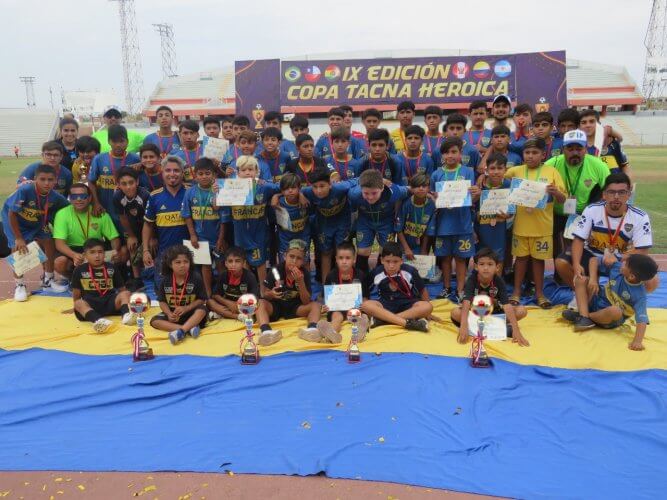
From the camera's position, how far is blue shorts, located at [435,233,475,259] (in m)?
5.49

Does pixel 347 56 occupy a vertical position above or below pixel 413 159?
above

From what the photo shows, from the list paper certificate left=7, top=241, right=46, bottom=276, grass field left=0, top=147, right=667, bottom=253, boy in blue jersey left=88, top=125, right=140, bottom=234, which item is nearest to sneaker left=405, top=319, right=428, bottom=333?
boy in blue jersey left=88, top=125, right=140, bottom=234

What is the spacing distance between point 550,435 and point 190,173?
5022mm

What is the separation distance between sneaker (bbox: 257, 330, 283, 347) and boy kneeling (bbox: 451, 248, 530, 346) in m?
1.69

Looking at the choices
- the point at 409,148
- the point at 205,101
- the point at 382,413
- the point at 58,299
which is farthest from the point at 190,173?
the point at 205,101

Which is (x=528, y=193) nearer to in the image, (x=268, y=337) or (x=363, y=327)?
(x=363, y=327)

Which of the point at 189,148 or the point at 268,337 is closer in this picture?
the point at 268,337

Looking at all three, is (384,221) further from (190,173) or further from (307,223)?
(190,173)

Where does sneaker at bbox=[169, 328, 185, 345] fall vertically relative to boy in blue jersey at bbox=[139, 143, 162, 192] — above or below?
below

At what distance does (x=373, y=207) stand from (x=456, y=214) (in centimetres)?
93

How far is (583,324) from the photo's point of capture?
4.65 m

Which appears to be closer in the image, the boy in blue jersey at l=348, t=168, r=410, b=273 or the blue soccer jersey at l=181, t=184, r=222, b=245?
the boy in blue jersey at l=348, t=168, r=410, b=273

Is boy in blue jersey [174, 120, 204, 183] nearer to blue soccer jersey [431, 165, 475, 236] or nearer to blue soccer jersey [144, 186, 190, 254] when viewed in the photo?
blue soccer jersey [144, 186, 190, 254]

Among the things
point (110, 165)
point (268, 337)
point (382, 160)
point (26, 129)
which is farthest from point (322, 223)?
point (26, 129)
